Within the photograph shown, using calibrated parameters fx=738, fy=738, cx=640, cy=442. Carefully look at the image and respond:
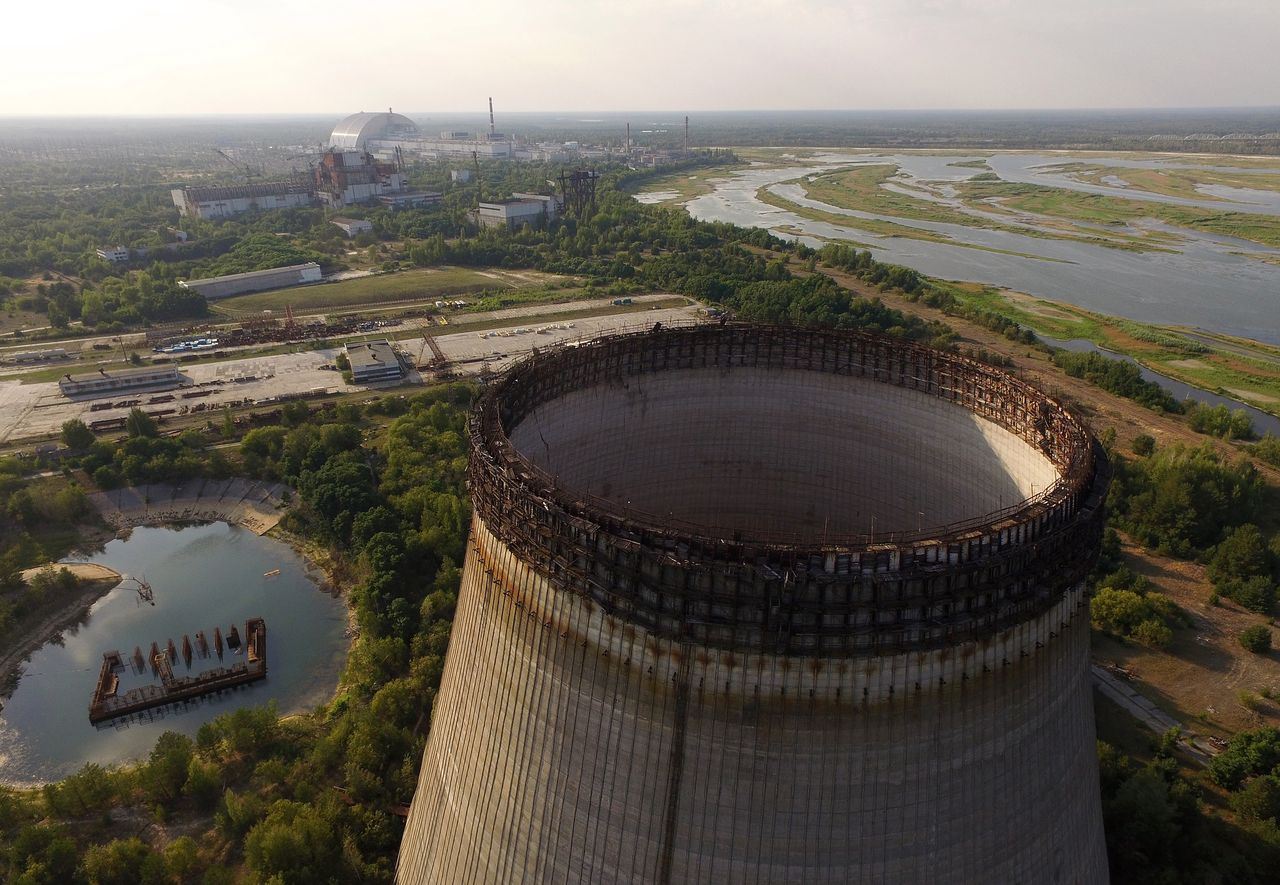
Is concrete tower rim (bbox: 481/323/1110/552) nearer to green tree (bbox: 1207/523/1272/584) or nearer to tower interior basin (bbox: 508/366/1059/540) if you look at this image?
tower interior basin (bbox: 508/366/1059/540)

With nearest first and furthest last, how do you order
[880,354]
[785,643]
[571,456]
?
[785,643] → [571,456] → [880,354]

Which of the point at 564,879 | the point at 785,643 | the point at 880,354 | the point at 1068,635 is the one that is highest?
the point at 880,354

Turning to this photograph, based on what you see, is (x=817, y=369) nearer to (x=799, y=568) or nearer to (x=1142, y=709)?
(x=799, y=568)

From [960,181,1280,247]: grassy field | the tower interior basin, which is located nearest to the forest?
the tower interior basin

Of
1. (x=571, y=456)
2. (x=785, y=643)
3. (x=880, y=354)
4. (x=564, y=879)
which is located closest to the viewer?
(x=785, y=643)

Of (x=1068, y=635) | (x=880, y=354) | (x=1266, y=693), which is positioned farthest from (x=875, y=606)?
(x=1266, y=693)

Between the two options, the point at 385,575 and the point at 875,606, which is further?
the point at 385,575

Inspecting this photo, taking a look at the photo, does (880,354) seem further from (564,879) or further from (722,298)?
(722,298)
